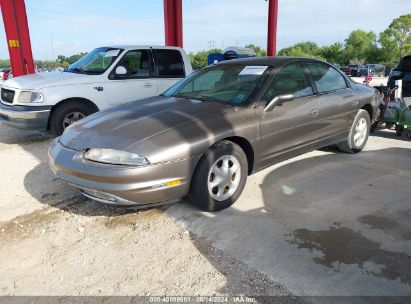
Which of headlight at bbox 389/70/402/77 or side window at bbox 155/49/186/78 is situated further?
headlight at bbox 389/70/402/77

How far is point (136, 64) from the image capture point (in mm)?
6859

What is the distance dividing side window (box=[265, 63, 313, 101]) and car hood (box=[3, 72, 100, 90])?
11.6 feet

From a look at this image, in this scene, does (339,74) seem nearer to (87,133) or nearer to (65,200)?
(87,133)

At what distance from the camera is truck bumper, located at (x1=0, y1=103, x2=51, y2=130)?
19.1 feet

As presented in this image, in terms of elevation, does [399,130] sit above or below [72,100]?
below

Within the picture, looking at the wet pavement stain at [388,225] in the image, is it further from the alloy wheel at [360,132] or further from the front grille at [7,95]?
the front grille at [7,95]

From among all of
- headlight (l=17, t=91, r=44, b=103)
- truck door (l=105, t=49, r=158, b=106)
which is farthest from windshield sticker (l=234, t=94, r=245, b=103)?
headlight (l=17, t=91, r=44, b=103)

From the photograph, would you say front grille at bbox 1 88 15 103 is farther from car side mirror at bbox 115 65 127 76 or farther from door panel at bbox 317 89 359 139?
door panel at bbox 317 89 359 139

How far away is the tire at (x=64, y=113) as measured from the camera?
605 centimetres

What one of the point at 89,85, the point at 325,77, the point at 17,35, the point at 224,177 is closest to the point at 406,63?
the point at 325,77

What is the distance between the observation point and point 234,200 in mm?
3686

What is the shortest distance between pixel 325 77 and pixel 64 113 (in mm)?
4130

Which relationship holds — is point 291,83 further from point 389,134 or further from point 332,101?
point 389,134

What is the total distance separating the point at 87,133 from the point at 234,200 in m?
1.56
